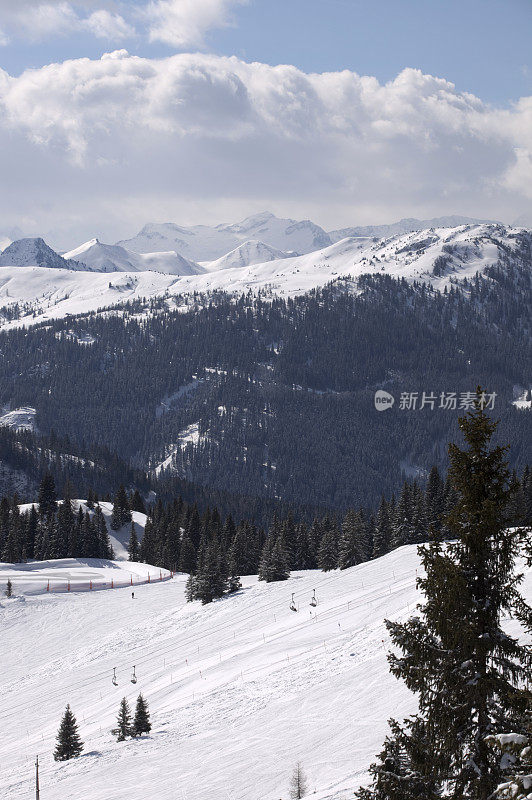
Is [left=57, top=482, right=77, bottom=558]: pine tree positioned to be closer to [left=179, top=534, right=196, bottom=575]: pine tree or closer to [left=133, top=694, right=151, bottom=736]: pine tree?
[left=179, top=534, right=196, bottom=575]: pine tree

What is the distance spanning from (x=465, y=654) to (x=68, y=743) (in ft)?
101

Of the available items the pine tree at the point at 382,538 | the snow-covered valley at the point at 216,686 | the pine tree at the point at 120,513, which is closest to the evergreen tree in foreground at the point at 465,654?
the snow-covered valley at the point at 216,686

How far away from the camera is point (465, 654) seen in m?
12.7

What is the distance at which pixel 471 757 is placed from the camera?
40.5ft

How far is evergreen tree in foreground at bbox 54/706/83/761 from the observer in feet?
118

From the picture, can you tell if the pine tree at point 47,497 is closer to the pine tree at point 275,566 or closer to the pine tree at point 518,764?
the pine tree at point 275,566

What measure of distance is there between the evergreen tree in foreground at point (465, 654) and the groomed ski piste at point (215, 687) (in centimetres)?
1163

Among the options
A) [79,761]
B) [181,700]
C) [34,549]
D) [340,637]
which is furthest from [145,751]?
[34,549]

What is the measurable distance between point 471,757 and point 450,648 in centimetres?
192

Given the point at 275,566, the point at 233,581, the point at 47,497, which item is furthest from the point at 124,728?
the point at 47,497

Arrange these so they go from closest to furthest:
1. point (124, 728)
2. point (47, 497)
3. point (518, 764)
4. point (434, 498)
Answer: point (518, 764) < point (124, 728) < point (434, 498) < point (47, 497)

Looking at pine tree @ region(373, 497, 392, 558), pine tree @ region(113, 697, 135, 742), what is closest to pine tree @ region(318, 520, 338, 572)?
pine tree @ region(373, 497, 392, 558)

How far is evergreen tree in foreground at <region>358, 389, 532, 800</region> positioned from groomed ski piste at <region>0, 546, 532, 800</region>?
11.6 metres

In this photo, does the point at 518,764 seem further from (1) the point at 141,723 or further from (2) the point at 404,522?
(2) the point at 404,522
